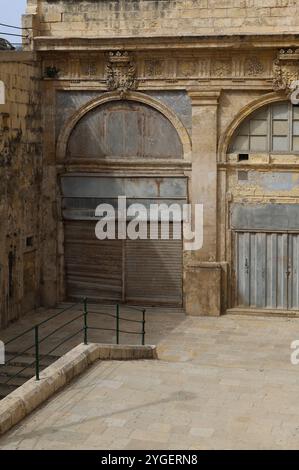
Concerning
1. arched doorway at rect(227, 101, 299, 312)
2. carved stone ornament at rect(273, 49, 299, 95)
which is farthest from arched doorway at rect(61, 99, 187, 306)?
carved stone ornament at rect(273, 49, 299, 95)

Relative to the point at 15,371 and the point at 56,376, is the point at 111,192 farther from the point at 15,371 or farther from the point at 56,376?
the point at 56,376

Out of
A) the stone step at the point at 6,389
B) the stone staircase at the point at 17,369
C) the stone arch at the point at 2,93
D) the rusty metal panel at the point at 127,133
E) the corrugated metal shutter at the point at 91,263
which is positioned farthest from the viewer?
the corrugated metal shutter at the point at 91,263

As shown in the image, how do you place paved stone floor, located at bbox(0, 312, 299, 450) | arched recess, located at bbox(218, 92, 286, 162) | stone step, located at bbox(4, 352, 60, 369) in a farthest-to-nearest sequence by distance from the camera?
arched recess, located at bbox(218, 92, 286, 162) < stone step, located at bbox(4, 352, 60, 369) < paved stone floor, located at bbox(0, 312, 299, 450)

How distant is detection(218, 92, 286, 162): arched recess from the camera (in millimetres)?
16641

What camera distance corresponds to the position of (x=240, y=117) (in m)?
16.9

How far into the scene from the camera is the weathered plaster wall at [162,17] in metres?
16.5

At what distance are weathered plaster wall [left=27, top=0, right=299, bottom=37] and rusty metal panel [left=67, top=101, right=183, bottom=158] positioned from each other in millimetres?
1728

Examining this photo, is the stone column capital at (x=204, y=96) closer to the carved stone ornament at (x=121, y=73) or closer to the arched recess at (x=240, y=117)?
the arched recess at (x=240, y=117)

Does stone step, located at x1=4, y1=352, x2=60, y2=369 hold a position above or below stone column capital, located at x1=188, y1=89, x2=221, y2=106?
below

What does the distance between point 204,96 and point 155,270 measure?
415cm

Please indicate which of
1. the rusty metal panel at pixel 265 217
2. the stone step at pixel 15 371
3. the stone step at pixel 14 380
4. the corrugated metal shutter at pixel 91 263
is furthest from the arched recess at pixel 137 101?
the stone step at pixel 14 380

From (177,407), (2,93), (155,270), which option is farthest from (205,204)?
(177,407)

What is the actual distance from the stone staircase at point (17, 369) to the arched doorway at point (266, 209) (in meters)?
4.96

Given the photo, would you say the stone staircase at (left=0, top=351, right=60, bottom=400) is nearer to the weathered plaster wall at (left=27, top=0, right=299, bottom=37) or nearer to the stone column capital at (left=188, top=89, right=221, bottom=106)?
the stone column capital at (left=188, top=89, right=221, bottom=106)
